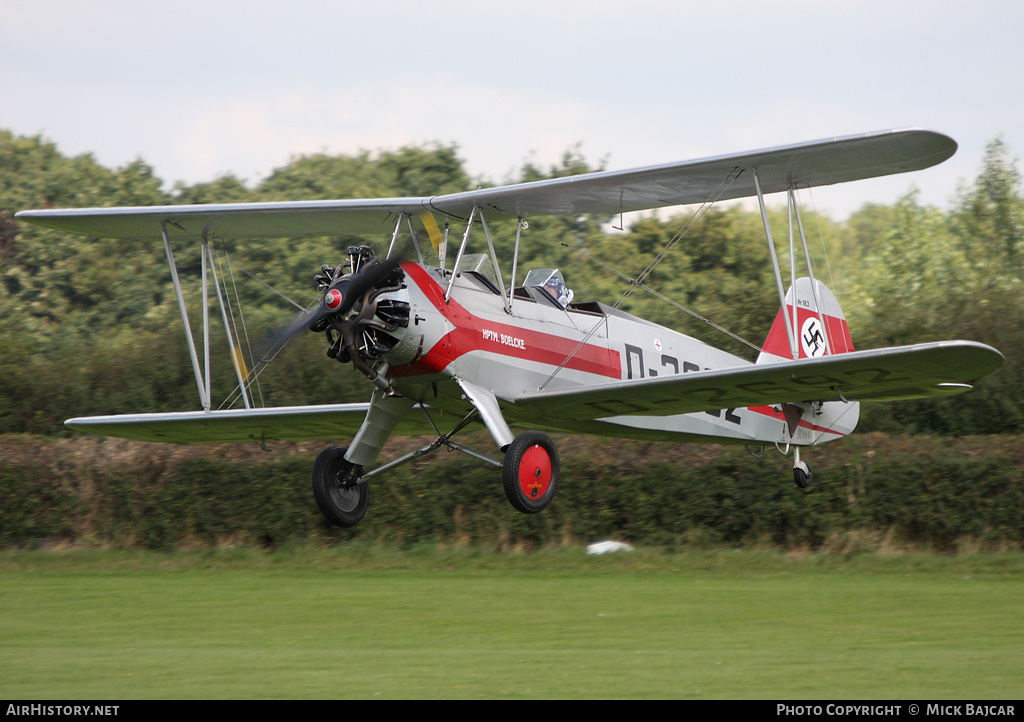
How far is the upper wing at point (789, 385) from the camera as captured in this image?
25.9 feet

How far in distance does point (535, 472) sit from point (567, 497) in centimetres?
798

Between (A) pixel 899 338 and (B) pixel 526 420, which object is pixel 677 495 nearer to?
(A) pixel 899 338

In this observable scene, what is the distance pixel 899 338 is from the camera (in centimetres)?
1858

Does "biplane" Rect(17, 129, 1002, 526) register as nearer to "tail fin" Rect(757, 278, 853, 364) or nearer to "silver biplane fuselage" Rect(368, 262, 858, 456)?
"silver biplane fuselage" Rect(368, 262, 858, 456)

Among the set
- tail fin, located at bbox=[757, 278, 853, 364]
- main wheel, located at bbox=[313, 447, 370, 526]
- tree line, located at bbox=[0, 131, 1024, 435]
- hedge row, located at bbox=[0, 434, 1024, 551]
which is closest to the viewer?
main wheel, located at bbox=[313, 447, 370, 526]

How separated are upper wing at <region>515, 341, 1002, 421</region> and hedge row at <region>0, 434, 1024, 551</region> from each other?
6669 mm

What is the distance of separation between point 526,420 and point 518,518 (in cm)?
662

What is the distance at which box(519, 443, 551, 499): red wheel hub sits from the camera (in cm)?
841

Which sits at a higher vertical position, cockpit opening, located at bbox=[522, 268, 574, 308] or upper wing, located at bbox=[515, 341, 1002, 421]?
cockpit opening, located at bbox=[522, 268, 574, 308]

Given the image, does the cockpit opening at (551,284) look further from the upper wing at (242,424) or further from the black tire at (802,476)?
the black tire at (802,476)

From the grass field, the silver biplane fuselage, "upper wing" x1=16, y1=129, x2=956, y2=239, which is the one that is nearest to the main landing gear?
the silver biplane fuselage

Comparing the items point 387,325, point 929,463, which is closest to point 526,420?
point 387,325

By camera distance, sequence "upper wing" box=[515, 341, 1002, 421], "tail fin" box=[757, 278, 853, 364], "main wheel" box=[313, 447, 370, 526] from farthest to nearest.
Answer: "tail fin" box=[757, 278, 853, 364] < "main wheel" box=[313, 447, 370, 526] < "upper wing" box=[515, 341, 1002, 421]
